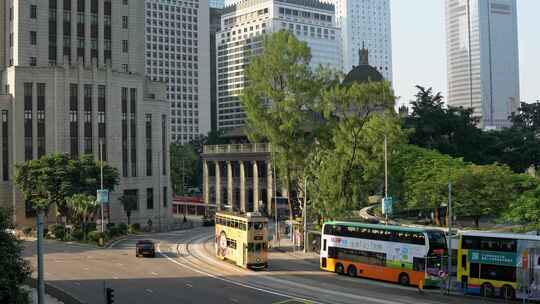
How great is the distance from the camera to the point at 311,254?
61562mm

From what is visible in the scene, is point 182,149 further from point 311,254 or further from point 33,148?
point 311,254

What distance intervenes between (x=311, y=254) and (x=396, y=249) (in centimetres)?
1789

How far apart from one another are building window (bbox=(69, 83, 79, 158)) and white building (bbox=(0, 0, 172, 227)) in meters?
0.13

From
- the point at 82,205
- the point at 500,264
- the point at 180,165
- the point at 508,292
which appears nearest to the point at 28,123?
the point at 82,205

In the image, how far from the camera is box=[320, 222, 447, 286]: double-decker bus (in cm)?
4278

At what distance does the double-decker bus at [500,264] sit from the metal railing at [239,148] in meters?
69.0

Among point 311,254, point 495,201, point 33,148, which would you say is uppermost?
point 33,148

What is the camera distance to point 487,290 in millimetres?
40125

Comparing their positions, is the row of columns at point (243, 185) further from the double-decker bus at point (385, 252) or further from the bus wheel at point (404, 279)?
the bus wheel at point (404, 279)

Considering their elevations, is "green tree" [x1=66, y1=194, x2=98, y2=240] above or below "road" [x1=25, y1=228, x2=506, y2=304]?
above

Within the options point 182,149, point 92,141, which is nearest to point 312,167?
point 92,141

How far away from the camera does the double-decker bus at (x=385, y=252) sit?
4278 centimetres

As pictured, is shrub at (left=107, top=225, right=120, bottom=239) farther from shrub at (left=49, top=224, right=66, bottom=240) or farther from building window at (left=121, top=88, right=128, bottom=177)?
building window at (left=121, top=88, right=128, bottom=177)

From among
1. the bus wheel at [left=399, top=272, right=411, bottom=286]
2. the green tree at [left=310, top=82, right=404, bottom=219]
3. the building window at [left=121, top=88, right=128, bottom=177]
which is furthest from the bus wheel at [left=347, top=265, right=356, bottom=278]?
the building window at [left=121, top=88, right=128, bottom=177]
